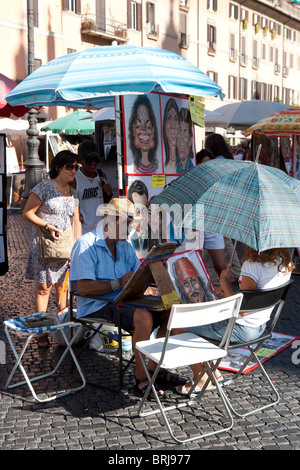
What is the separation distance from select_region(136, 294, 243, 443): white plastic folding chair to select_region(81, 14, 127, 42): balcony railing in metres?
24.4

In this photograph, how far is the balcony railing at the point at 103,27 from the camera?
26375mm

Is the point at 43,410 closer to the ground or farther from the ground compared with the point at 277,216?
closer to the ground

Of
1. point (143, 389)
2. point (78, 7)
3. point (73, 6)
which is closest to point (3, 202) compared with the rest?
point (143, 389)

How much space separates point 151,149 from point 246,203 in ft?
6.28

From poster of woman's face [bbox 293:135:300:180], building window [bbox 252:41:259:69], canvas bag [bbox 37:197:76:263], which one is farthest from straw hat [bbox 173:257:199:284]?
building window [bbox 252:41:259:69]

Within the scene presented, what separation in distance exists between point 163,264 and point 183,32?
31.5 meters

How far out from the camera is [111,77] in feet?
14.8

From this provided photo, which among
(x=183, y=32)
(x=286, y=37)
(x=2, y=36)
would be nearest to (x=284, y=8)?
(x=286, y=37)

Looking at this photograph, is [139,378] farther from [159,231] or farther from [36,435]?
[159,231]

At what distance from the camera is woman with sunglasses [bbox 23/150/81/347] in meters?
5.27

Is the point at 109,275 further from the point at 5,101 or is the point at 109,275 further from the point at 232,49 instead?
the point at 232,49

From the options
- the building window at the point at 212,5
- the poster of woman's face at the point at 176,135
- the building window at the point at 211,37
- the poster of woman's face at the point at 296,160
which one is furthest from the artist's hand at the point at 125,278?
the building window at the point at 212,5

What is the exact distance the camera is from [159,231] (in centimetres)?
578

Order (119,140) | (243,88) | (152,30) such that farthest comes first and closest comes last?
(243,88) → (152,30) → (119,140)
